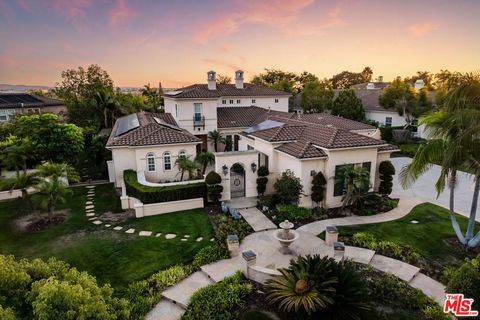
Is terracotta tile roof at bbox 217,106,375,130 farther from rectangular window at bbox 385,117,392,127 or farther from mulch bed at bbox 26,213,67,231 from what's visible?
mulch bed at bbox 26,213,67,231

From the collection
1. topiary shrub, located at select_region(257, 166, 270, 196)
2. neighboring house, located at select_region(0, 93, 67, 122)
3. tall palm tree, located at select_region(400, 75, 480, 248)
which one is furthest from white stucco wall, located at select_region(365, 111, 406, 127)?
neighboring house, located at select_region(0, 93, 67, 122)

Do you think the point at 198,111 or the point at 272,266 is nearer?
the point at 272,266

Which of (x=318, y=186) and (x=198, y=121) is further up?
(x=198, y=121)

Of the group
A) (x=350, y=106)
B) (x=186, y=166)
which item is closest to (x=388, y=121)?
(x=350, y=106)

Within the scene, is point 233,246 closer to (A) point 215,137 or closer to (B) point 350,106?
(A) point 215,137

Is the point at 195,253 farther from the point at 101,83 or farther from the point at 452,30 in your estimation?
the point at 101,83

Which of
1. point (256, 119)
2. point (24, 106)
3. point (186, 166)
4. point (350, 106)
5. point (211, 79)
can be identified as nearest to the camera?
point (186, 166)
